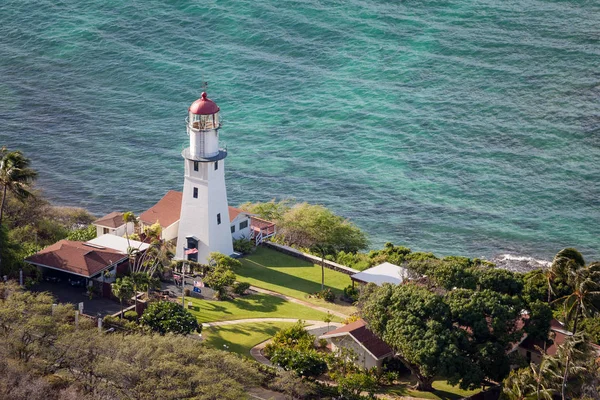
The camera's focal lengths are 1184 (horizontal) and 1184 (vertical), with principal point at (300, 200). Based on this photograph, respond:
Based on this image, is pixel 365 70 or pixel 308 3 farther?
pixel 308 3

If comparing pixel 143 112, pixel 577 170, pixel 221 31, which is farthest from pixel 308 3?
pixel 577 170

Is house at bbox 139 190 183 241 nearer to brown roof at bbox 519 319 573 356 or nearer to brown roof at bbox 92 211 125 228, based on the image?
brown roof at bbox 92 211 125 228

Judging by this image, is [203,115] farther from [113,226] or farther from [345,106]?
[345,106]

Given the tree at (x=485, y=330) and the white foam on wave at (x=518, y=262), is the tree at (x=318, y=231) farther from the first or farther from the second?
the tree at (x=485, y=330)

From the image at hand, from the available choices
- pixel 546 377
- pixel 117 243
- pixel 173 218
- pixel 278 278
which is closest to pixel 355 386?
pixel 546 377

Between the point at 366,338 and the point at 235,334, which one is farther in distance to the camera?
the point at 235,334

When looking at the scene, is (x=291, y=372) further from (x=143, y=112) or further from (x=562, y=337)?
(x=143, y=112)

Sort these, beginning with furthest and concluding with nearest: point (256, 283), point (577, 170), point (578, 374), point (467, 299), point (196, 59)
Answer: point (196, 59), point (577, 170), point (256, 283), point (467, 299), point (578, 374)
